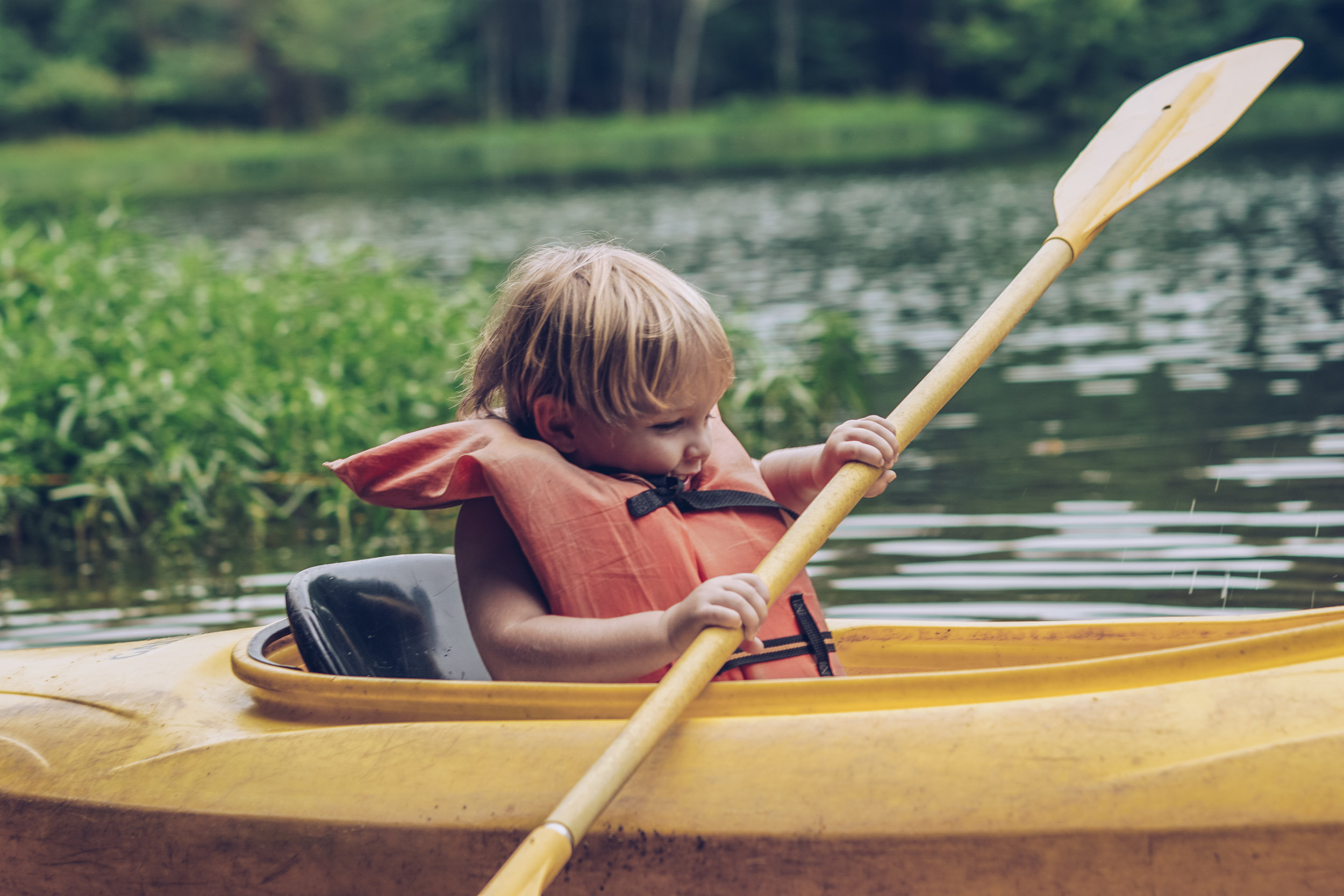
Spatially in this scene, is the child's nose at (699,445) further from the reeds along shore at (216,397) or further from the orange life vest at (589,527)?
the reeds along shore at (216,397)

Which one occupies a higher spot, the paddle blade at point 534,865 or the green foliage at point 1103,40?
the green foliage at point 1103,40

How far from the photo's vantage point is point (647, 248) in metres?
13.7

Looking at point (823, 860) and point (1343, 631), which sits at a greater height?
point (1343, 631)

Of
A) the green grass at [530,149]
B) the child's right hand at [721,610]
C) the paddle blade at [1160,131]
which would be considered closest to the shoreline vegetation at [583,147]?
the green grass at [530,149]

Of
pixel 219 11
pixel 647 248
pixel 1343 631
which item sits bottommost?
pixel 647 248

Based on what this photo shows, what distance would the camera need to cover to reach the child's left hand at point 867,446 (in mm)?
2008

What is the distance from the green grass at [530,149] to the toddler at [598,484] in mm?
22813

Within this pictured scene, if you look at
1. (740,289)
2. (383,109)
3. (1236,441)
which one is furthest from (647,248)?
(383,109)

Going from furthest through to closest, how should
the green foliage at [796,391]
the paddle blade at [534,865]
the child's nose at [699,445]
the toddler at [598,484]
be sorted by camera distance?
the green foliage at [796,391]
the child's nose at [699,445]
the toddler at [598,484]
the paddle blade at [534,865]

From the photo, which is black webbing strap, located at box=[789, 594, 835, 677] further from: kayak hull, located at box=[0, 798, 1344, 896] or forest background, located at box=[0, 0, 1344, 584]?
forest background, located at box=[0, 0, 1344, 584]

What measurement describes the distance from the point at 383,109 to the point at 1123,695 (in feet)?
137

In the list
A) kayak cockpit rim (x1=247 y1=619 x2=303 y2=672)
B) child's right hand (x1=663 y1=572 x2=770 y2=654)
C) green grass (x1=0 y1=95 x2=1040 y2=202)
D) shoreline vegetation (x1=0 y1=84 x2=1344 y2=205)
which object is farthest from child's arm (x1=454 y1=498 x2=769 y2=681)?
green grass (x1=0 y1=95 x2=1040 y2=202)

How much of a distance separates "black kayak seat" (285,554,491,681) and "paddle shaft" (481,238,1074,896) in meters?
0.64

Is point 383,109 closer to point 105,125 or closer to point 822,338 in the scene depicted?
point 105,125
